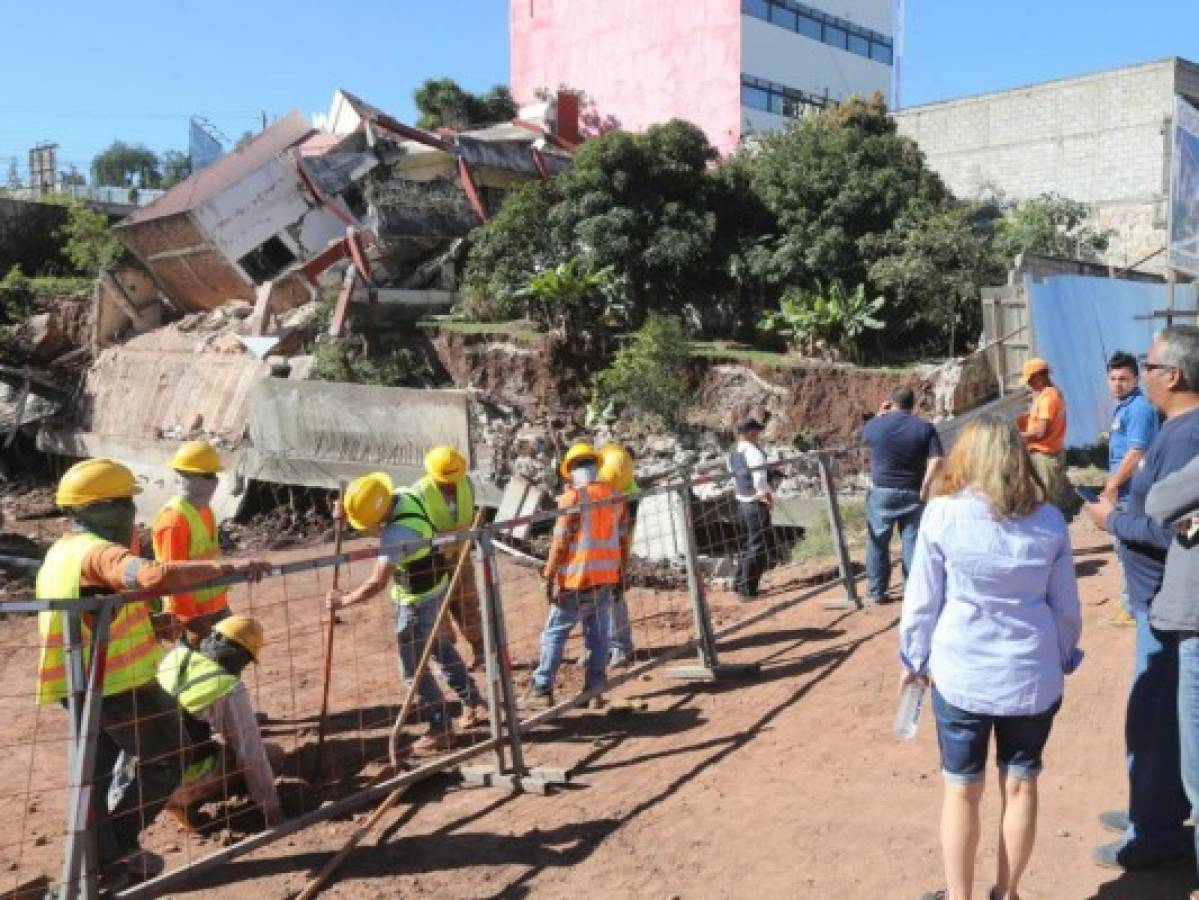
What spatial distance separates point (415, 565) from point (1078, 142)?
75.5ft

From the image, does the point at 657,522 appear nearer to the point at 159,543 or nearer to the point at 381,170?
the point at 159,543

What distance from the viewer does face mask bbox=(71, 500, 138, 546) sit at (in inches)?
164

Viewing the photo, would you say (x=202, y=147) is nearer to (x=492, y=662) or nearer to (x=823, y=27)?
(x=823, y=27)

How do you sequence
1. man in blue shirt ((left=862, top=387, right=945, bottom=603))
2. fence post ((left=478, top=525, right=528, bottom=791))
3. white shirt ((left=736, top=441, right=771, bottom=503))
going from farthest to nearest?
white shirt ((left=736, top=441, right=771, bottom=503)) → man in blue shirt ((left=862, top=387, right=945, bottom=603)) → fence post ((left=478, top=525, right=528, bottom=791))

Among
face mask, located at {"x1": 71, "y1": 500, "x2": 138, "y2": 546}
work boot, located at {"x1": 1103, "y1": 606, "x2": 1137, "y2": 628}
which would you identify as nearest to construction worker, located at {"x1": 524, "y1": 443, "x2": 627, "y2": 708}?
face mask, located at {"x1": 71, "y1": 500, "x2": 138, "y2": 546}

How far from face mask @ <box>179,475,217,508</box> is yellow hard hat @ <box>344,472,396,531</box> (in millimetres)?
828

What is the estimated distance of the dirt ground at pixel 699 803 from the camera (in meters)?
4.03

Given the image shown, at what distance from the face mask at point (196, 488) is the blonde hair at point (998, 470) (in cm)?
405

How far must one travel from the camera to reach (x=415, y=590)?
564 cm

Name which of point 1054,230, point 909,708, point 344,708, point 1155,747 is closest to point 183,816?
point 344,708

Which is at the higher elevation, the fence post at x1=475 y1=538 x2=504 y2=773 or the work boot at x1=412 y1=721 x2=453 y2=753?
the fence post at x1=475 y1=538 x2=504 y2=773

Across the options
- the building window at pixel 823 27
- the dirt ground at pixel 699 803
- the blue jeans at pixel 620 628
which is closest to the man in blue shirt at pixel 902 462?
the dirt ground at pixel 699 803

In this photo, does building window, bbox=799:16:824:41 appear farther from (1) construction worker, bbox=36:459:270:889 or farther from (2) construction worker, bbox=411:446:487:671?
(1) construction worker, bbox=36:459:270:889

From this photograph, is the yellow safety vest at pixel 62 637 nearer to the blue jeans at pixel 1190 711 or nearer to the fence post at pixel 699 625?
the fence post at pixel 699 625
